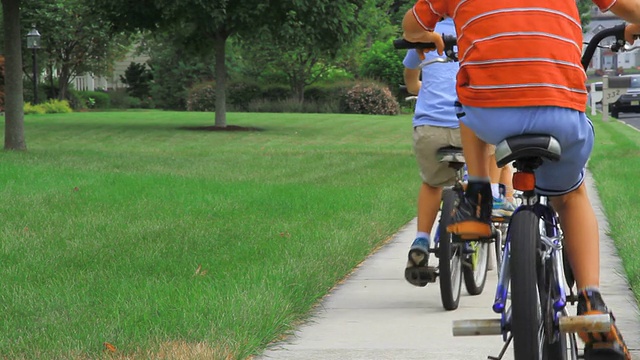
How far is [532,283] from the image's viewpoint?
3.55 meters

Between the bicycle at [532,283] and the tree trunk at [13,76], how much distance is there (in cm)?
1706

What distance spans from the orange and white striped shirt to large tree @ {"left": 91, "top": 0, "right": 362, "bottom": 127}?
76.3ft

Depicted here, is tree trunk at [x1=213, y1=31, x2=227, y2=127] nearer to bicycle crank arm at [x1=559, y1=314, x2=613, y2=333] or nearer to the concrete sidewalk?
the concrete sidewalk

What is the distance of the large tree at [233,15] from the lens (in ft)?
90.2

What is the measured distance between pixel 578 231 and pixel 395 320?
6.69 ft

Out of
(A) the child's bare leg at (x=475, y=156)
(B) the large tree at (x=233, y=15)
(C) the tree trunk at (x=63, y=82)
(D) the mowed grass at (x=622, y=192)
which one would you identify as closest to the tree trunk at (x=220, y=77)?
(B) the large tree at (x=233, y=15)

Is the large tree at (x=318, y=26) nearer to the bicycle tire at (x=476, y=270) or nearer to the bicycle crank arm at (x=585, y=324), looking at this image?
the bicycle tire at (x=476, y=270)

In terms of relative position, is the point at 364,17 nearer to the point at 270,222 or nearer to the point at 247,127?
the point at 247,127

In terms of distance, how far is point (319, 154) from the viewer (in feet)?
67.1

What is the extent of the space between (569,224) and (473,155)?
1.42ft

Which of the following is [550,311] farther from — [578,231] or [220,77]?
[220,77]

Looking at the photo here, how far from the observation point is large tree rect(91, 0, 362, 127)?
Result: 90.2 ft

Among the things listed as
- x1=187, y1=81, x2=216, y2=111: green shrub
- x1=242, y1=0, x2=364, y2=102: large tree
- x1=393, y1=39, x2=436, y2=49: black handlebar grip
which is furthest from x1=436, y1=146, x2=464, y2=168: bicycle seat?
x1=187, y1=81, x2=216, y2=111: green shrub

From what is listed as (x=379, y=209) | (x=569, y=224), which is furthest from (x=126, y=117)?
(x=569, y=224)
